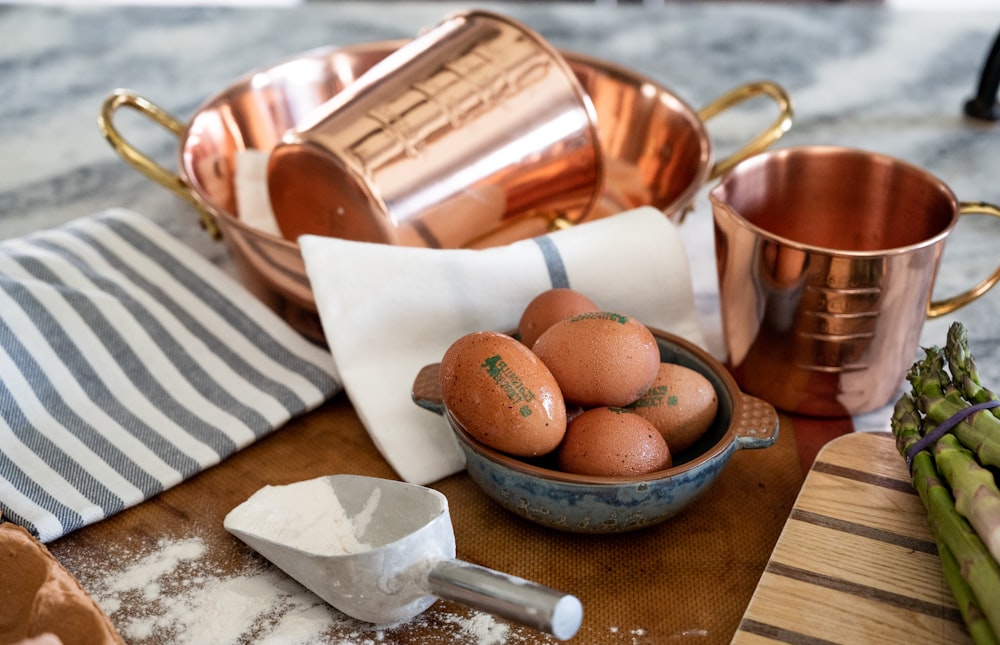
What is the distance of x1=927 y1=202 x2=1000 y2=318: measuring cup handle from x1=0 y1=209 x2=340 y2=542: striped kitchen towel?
0.57 m

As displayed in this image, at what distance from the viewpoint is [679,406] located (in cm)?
80

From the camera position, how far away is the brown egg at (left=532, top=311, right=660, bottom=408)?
771 millimetres

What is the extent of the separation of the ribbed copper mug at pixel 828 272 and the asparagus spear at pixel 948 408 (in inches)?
2.2

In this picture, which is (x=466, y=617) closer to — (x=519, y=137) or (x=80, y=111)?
(x=519, y=137)

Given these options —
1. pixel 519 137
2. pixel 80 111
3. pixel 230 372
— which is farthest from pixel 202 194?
pixel 80 111

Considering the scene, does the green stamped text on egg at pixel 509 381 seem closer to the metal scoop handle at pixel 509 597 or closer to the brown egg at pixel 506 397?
the brown egg at pixel 506 397

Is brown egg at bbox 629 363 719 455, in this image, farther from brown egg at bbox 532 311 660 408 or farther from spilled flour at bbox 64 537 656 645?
spilled flour at bbox 64 537 656 645

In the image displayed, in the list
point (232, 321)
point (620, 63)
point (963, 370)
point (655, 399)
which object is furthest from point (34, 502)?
point (620, 63)

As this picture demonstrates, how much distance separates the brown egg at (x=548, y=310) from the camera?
857 mm

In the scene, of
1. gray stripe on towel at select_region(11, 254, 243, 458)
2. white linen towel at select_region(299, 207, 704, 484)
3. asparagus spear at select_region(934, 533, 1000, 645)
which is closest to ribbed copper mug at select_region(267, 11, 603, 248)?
white linen towel at select_region(299, 207, 704, 484)

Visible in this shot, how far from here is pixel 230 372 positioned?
100 cm

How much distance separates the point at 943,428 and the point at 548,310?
0.32 meters

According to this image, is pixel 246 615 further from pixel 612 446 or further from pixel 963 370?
pixel 963 370

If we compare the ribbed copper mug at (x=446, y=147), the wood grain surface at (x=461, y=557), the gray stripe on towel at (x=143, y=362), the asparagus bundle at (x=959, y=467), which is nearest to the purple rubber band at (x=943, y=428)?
the asparagus bundle at (x=959, y=467)
